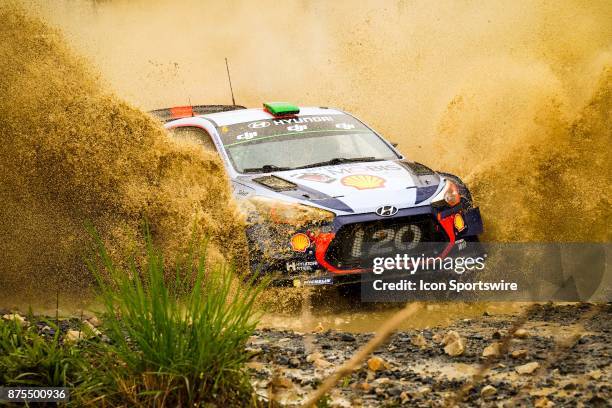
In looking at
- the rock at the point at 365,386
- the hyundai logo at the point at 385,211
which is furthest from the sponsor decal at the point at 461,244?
the rock at the point at 365,386

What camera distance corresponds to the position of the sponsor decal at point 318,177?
7004 millimetres

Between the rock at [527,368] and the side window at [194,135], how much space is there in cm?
413

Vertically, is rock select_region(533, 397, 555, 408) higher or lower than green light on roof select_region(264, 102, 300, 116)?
lower

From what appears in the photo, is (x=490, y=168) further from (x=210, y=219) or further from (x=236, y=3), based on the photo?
(x=236, y=3)

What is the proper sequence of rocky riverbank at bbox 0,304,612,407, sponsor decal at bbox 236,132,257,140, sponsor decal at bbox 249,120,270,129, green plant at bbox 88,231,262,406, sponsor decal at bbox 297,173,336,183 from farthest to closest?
sponsor decal at bbox 249,120,270,129, sponsor decal at bbox 236,132,257,140, sponsor decal at bbox 297,173,336,183, rocky riverbank at bbox 0,304,612,407, green plant at bbox 88,231,262,406

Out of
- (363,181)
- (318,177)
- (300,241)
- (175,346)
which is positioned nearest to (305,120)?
(318,177)

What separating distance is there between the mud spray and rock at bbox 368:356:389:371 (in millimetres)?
1249

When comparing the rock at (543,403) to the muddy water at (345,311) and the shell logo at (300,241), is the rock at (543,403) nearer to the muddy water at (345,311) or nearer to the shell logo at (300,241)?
the muddy water at (345,311)

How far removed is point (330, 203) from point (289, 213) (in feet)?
1.06

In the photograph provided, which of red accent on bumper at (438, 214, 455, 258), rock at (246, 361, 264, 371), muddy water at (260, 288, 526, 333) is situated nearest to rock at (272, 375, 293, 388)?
rock at (246, 361, 264, 371)

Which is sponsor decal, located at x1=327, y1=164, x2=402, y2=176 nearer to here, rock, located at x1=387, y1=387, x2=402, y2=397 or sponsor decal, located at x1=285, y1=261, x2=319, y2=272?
sponsor decal, located at x1=285, y1=261, x2=319, y2=272

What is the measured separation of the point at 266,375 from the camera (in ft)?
13.9

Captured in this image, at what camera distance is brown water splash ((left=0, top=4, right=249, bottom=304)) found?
730cm

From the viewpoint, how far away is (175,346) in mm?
3684
